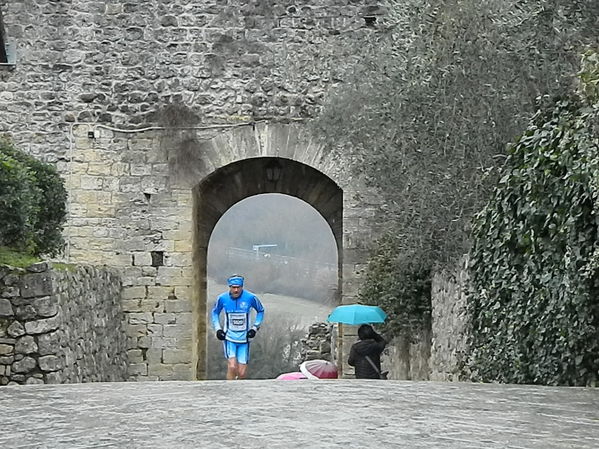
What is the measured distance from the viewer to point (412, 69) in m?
7.41

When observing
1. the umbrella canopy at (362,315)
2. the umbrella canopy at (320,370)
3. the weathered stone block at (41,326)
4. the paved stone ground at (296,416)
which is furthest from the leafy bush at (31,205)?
the paved stone ground at (296,416)

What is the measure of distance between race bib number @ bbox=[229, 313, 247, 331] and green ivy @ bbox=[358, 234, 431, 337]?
4.73 feet

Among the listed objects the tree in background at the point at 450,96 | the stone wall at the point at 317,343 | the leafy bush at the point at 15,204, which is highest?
the tree in background at the point at 450,96

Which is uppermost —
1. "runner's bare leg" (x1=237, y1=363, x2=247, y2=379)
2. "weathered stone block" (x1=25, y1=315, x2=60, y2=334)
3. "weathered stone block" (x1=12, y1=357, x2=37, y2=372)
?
"weathered stone block" (x1=25, y1=315, x2=60, y2=334)

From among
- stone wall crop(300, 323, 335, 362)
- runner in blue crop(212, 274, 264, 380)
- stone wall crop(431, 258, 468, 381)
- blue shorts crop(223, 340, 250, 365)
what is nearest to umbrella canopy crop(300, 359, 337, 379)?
stone wall crop(431, 258, 468, 381)

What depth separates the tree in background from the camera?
251 inches

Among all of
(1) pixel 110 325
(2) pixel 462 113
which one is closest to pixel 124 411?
(2) pixel 462 113

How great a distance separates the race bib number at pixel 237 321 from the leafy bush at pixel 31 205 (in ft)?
6.65

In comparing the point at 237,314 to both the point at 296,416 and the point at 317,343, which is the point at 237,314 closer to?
the point at 296,416

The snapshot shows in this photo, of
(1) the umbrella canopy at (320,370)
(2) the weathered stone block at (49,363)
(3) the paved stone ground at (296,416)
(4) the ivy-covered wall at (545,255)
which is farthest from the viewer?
(1) the umbrella canopy at (320,370)

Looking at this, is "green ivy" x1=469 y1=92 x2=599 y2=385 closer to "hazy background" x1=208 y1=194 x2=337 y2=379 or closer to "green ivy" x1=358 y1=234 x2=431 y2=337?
"green ivy" x1=358 y1=234 x2=431 y2=337

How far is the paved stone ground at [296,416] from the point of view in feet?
9.56

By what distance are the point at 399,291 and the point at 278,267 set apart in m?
10.9

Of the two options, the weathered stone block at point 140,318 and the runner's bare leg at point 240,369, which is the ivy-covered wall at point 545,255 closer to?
the runner's bare leg at point 240,369
